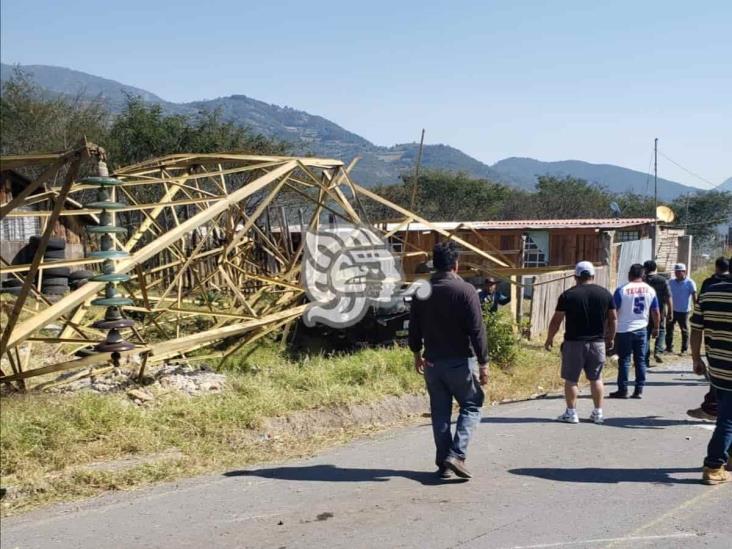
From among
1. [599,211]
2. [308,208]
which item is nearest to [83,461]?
[308,208]

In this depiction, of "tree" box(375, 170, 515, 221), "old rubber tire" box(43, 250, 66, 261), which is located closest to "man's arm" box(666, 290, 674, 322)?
"old rubber tire" box(43, 250, 66, 261)

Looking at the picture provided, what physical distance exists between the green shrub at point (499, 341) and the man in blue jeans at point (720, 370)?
4654 mm

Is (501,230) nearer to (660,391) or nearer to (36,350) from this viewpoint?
(660,391)

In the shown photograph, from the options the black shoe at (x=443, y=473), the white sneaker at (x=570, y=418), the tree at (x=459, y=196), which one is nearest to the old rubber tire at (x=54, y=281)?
the white sneaker at (x=570, y=418)

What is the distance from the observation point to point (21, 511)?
5.25 metres

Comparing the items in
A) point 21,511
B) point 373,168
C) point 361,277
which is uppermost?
point 373,168

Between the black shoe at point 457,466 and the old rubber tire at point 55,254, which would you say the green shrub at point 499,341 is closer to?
the black shoe at point 457,466

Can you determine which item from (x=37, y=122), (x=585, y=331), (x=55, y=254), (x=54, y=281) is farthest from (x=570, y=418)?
(x=37, y=122)

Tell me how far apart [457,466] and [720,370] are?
2237mm

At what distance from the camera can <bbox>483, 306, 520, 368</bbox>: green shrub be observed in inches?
421

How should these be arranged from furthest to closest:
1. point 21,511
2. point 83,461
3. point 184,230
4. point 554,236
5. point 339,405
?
point 554,236
point 339,405
point 184,230
point 83,461
point 21,511

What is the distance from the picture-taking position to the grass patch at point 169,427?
5781mm

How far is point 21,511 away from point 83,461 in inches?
32.7

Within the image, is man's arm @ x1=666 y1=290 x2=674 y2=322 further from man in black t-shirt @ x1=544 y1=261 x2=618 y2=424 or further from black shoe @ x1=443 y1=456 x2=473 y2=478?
black shoe @ x1=443 y1=456 x2=473 y2=478
